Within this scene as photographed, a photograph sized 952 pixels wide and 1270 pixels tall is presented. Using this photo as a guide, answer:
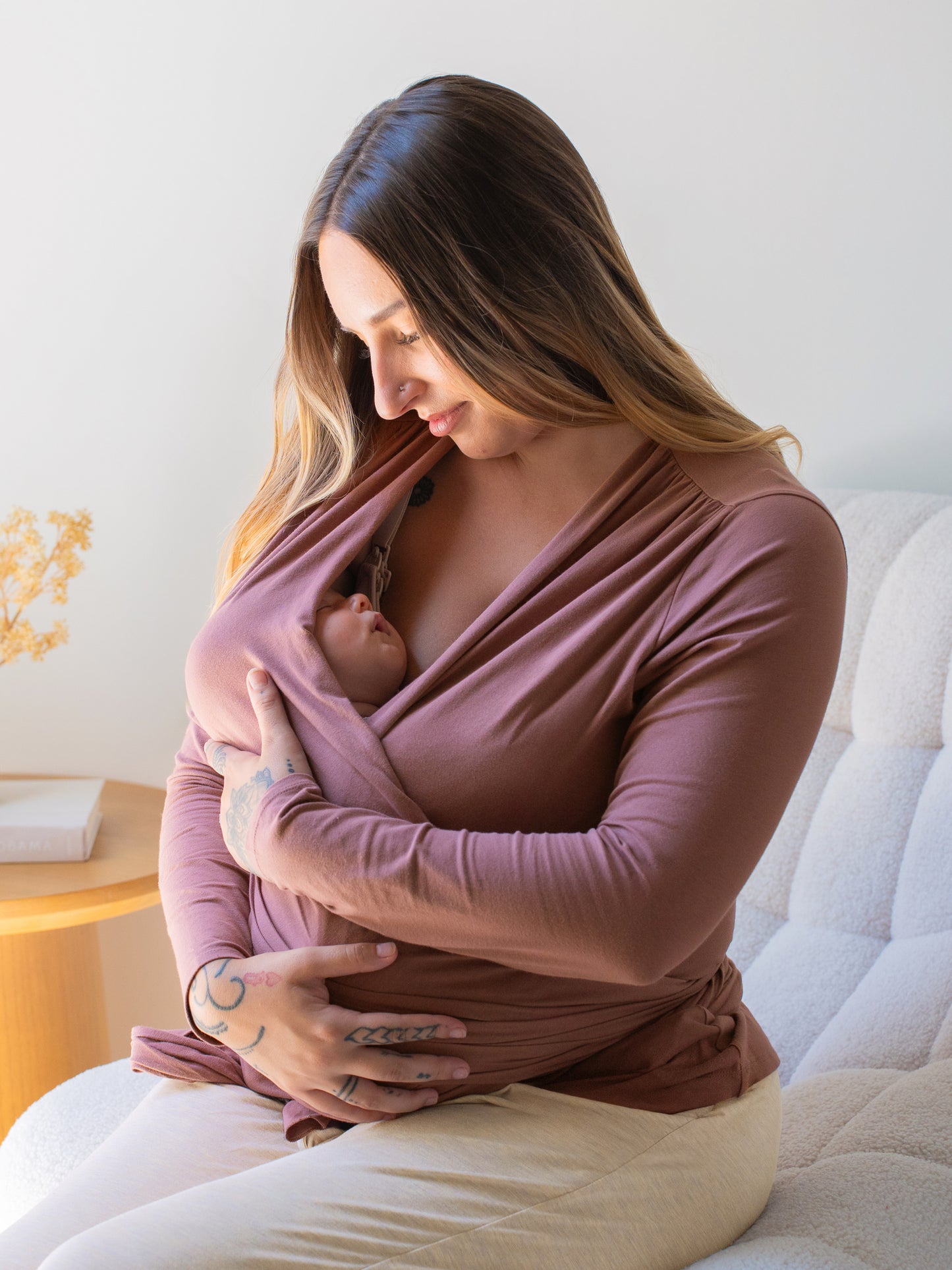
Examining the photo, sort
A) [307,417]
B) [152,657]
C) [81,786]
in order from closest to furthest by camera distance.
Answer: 1. [307,417]
2. [81,786]
3. [152,657]

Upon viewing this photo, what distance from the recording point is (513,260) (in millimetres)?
988

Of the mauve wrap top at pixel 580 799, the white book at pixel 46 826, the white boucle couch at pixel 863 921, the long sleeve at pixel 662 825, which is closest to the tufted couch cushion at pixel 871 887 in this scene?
the white boucle couch at pixel 863 921

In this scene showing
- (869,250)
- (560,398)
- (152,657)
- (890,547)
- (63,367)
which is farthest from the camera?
(152,657)

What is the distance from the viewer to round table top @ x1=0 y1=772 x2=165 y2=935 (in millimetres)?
1514

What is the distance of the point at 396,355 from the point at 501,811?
1.44 ft

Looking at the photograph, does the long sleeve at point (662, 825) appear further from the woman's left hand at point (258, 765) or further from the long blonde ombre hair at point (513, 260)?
the long blonde ombre hair at point (513, 260)

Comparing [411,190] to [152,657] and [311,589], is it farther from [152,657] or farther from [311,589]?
[152,657]

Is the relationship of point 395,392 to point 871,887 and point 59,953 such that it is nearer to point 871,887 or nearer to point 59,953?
point 871,887

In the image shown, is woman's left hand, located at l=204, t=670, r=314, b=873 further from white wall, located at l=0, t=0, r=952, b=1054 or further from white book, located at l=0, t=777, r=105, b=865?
white wall, located at l=0, t=0, r=952, b=1054

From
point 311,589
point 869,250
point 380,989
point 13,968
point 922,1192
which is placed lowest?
point 922,1192

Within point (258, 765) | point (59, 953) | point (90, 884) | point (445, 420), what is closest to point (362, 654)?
point (258, 765)

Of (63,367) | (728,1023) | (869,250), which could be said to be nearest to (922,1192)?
(728,1023)

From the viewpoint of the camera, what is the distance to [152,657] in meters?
2.10

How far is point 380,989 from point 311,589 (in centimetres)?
39
